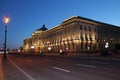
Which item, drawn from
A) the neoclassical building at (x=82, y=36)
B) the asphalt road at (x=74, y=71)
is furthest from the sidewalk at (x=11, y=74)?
the neoclassical building at (x=82, y=36)

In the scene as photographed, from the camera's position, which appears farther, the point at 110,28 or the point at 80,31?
the point at 110,28

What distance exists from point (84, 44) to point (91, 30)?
11099 millimetres

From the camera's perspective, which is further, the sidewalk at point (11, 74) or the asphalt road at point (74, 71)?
the asphalt road at point (74, 71)

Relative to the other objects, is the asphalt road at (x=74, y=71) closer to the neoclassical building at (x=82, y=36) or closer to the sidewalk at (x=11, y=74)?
the sidewalk at (x=11, y=74)

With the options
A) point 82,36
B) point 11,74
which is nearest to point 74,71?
point 11,74

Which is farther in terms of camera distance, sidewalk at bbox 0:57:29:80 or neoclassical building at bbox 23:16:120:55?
neoclassical building at bbox 23:16:120:55

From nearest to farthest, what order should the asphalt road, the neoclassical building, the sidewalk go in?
the sidewalk → the asphalt road → the neoclassical building

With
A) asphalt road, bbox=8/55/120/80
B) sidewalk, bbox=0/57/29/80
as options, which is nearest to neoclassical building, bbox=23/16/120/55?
asphalt road, bbox=8/55/120/80

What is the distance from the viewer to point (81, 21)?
87.8 meters

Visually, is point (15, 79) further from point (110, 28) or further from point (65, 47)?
point (110, 28)

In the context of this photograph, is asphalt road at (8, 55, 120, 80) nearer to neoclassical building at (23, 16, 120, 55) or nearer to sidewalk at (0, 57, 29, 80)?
sidewalk at (0, 57, 29, 80)

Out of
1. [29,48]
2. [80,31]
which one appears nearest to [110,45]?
[80,31]

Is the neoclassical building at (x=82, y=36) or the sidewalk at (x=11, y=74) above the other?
the neoclassical building at (x=82, y=36)

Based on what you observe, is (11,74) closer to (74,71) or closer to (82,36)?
(74,71)
